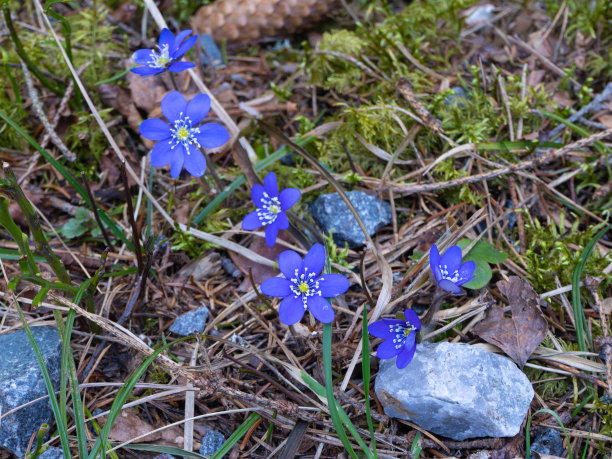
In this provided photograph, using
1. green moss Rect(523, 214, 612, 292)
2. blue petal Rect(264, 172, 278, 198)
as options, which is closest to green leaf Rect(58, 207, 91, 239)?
blue petal Rect(264, 172, 278, 198)

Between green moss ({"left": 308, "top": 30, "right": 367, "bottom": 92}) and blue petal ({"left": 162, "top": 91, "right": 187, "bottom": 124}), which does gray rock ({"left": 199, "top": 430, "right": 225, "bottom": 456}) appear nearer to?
blue petal ({"left": 162, "top": 91, "right": 187, "bottom": 124})

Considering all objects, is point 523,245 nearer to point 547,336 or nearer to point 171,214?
point 547,336

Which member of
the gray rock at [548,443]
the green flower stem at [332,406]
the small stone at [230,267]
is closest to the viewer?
the green flower stem at [332,406]

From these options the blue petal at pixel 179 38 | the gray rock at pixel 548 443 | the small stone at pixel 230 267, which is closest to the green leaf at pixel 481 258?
the gray rock at pixel 548 443

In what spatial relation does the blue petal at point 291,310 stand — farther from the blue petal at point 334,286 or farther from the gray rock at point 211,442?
Result: the gray rock at point 211,442

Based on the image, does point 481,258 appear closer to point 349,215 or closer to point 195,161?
point 349,215

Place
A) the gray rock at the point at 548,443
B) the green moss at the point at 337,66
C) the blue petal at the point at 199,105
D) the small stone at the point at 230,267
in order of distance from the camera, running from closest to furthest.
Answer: the gray rock at the point at 548,443, the blue petal at the point at 199,105, the small stone at the point at 230,267, the green moss at the point at 337,66

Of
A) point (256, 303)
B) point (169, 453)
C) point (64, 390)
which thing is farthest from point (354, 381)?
point (64, 390)

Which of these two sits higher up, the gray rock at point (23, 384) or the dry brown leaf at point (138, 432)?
the gray rock at point (23, 384)
